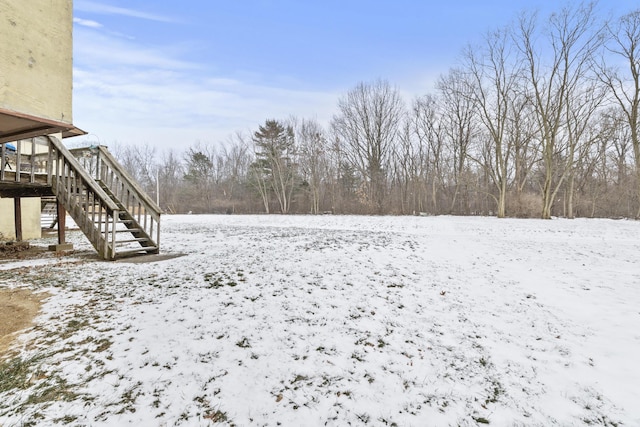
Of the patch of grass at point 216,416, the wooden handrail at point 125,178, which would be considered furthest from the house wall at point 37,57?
the patch of grass at point 216,416

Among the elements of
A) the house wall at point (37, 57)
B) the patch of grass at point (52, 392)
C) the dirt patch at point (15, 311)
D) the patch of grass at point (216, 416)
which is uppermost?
the house wall at point (37, 57)

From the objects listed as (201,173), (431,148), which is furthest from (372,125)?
(201,173)

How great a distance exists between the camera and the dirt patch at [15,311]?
2709mm

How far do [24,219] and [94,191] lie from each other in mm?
5352

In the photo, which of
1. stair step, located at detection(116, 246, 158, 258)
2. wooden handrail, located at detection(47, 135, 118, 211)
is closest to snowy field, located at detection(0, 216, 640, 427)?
stair step, located at detection(116, 246, 158, 258)

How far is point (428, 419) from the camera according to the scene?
6.29ft

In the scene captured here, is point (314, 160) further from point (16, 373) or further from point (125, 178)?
point (16, 373)

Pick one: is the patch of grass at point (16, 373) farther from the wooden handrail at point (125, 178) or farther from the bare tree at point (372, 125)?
the bare tree at point (372, 125)

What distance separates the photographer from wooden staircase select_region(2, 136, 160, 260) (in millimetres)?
5695

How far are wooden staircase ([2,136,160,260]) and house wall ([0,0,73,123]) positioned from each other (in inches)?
102

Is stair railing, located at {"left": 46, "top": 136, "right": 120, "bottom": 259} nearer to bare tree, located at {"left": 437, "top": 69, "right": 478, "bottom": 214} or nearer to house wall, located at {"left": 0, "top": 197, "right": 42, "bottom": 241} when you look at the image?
house wall, located at {"left": 0, "top": 197, "right": 42, "bottom": 241}

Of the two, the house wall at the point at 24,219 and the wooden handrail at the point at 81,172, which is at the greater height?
the wooden handrail at the point at 81,172

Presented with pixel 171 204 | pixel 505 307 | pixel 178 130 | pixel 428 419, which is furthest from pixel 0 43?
pixel 178 130

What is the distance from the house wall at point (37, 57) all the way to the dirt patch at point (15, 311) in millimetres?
2163
